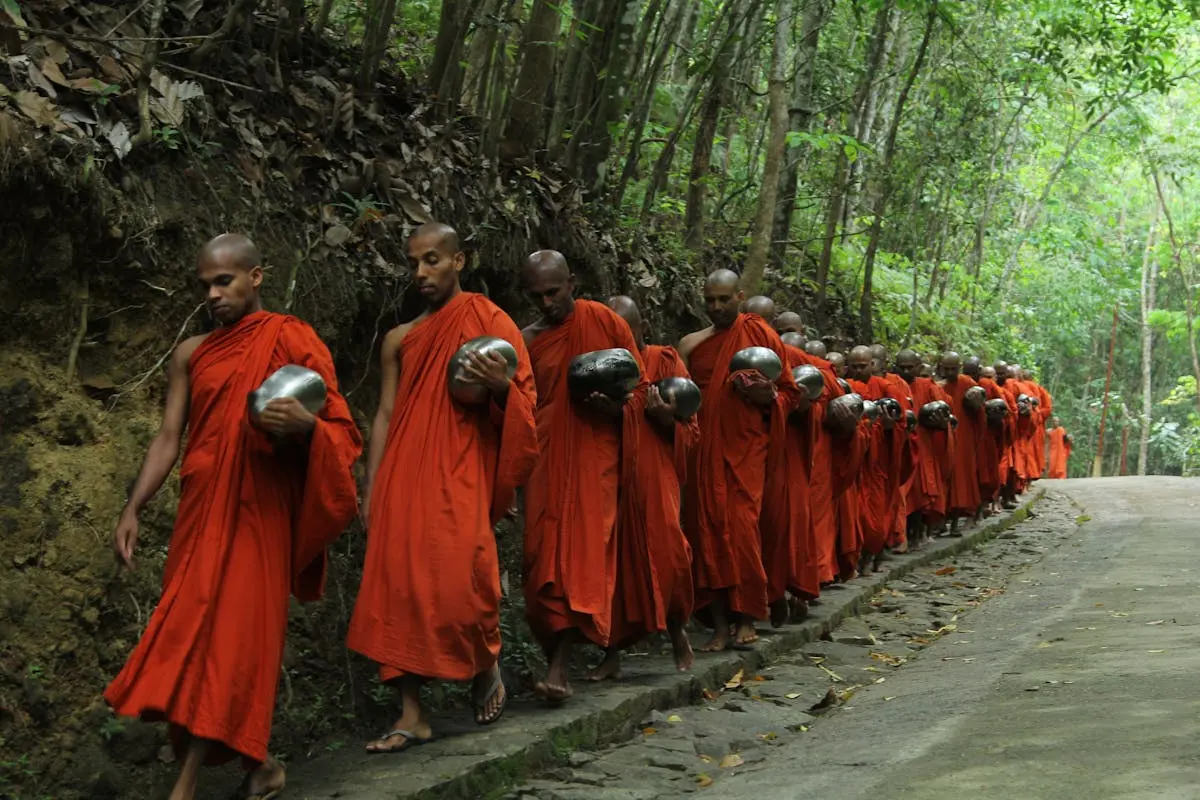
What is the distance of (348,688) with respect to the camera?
5.56 m

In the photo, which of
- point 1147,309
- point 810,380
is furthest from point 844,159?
point 1147,309

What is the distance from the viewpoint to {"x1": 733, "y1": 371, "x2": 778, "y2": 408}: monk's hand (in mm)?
7453

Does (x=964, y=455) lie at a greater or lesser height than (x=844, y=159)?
lesser

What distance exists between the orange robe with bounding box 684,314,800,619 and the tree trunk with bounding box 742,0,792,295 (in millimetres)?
3515

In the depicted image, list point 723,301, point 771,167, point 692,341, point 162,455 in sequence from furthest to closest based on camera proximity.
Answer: point 771,167 → point 692,341 → point 723,301 → point 162,455

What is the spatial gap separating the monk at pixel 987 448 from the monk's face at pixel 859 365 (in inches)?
192

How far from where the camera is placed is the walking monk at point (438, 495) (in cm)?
482

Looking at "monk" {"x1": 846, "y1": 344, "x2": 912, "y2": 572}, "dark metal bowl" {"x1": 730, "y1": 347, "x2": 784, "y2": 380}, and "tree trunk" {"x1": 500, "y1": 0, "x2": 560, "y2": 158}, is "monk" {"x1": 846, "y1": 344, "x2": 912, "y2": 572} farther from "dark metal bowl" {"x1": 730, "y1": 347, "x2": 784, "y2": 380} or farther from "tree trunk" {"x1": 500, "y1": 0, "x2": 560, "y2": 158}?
"tree trunk" {"x1": 500, "y1": 0, "x2": 560, "y2": 158}

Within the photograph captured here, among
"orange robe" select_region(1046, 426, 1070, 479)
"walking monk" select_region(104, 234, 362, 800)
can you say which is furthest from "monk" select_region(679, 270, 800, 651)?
"orange robe" select_region(1046, 426, 1070, 479)

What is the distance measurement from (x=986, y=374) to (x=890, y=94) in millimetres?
4494

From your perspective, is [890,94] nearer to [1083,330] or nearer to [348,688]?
[348,688]

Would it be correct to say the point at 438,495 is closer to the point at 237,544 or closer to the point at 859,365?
the point at 237,544

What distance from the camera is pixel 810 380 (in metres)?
8.18

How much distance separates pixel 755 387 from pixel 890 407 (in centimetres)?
460
